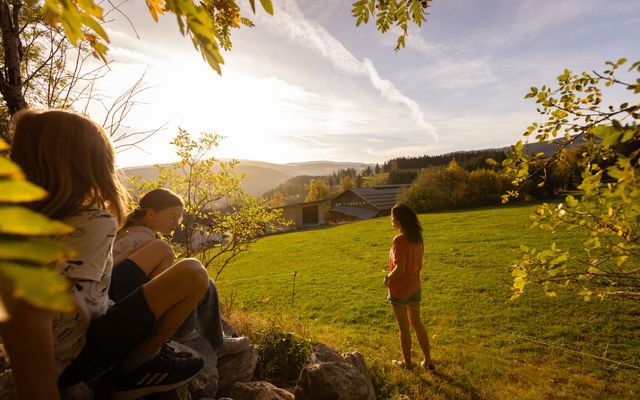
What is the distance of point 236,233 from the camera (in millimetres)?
7305

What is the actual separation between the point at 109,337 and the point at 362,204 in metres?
64.5

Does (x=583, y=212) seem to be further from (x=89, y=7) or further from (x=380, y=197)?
(x=380, y=197)

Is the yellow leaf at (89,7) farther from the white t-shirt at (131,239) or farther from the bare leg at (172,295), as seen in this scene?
the white t-shirt at (131,239)

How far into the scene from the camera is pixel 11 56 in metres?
3.98

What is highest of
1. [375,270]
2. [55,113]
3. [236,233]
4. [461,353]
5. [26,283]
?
[55,113]

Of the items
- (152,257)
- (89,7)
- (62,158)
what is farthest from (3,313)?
(152,257)

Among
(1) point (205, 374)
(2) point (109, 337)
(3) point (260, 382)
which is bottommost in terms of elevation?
(3) point (260, 382)

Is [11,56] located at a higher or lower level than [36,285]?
higher

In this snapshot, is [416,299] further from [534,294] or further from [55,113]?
[534,294]

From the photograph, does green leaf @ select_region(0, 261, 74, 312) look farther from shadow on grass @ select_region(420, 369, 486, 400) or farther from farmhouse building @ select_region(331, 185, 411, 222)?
farmhouse building @ select_region(331, 185, 411, 222)

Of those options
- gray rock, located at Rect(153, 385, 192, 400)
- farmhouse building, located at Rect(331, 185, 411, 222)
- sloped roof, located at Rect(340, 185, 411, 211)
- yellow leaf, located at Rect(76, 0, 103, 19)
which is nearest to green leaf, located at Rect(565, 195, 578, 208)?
yellow leaf, located at Rect(76, 0, 103, 19)

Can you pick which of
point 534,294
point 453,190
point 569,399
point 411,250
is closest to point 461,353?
point 569,399

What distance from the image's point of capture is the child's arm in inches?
55.1

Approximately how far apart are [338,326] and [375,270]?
852cm
